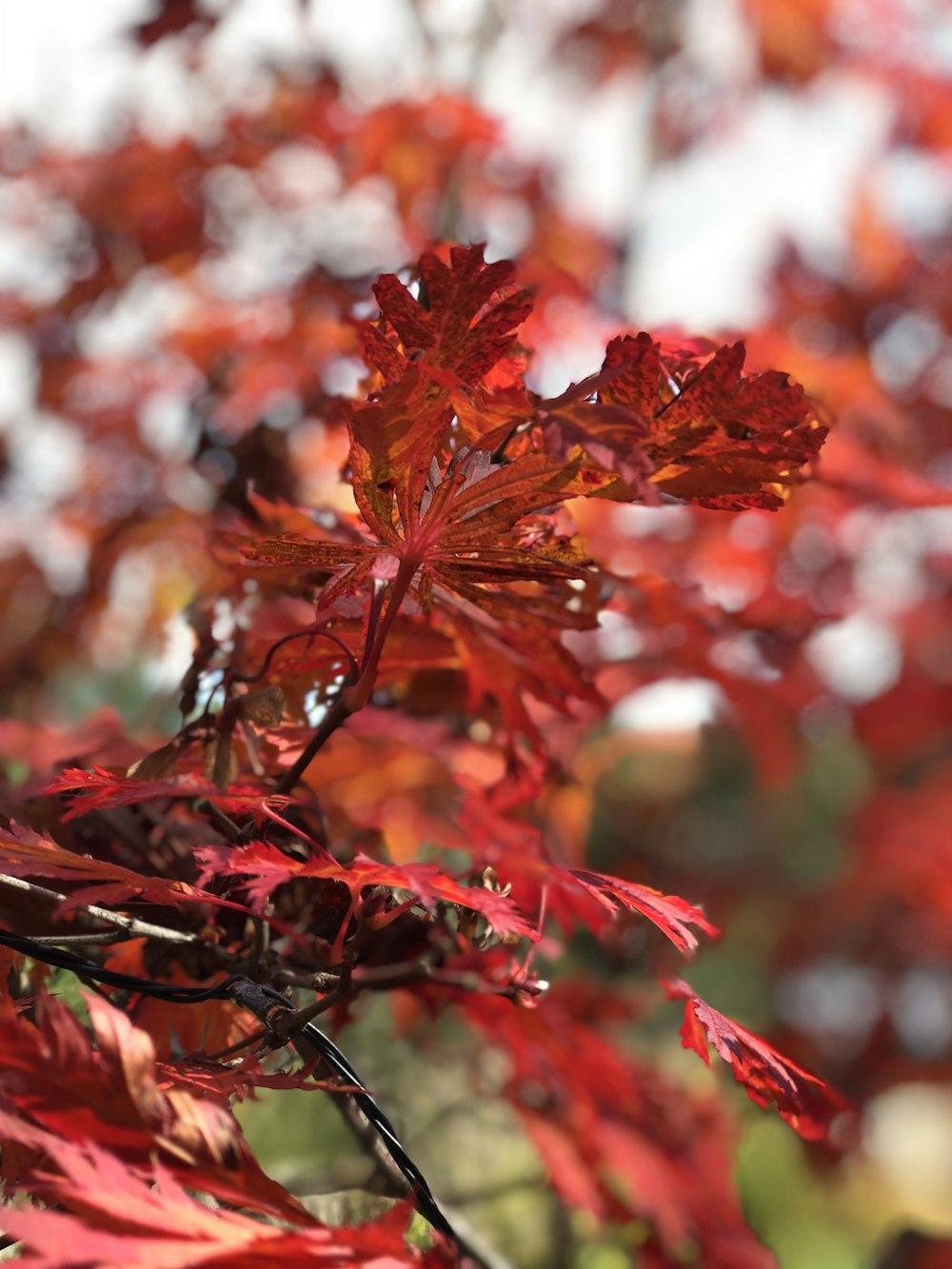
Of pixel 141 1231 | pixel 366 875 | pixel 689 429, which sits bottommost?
pixel 141 1231

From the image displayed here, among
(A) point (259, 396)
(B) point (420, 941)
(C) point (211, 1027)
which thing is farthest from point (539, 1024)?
(A) point (259, 396)

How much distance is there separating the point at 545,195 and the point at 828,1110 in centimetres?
188

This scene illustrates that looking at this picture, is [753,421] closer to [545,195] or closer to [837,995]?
[545,195]

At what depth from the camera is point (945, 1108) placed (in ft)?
15.5

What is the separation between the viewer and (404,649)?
20.6 inches

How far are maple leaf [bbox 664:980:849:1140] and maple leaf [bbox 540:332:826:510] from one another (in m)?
0.19

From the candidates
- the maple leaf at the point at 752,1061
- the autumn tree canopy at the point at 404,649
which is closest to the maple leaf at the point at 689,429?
the autumn tree canopy at the point at 404,649

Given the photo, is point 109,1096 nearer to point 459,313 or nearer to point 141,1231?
point 141,1231

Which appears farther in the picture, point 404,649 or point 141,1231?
point 404,649

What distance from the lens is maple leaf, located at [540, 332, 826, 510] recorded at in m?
0.29

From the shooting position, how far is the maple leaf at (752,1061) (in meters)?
Result: 0.37

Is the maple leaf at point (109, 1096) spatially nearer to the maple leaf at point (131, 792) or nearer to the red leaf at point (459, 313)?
the maple leaf at point (131, 792)

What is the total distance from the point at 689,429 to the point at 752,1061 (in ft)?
0.79

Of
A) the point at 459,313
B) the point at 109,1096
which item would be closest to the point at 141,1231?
the point at 109,1096
